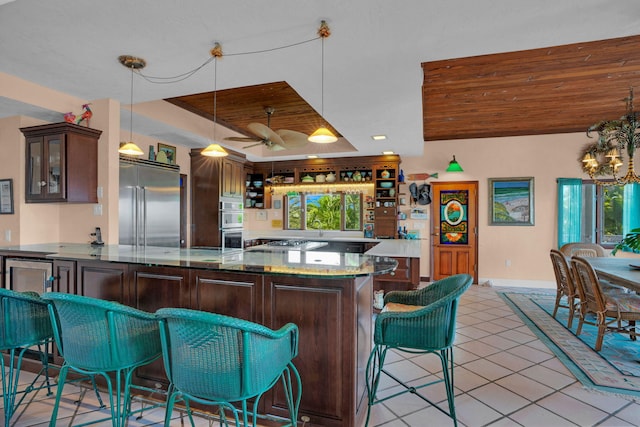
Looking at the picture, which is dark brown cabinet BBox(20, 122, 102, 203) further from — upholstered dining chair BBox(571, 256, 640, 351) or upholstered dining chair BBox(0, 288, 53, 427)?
upholstered dining chair BBox(571, 256, 640, 351)

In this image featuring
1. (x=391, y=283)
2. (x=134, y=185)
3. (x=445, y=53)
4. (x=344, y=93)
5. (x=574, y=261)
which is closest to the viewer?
(x=445, y=53)

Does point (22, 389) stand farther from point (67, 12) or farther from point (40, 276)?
point (67, 12)

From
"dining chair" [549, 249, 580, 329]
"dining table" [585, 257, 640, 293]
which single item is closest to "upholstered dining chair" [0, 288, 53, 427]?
"dining table" [585, 257, 640, 293]

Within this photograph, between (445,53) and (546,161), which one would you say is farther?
(546,161)

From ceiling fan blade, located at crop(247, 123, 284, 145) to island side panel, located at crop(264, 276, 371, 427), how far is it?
2.26 m

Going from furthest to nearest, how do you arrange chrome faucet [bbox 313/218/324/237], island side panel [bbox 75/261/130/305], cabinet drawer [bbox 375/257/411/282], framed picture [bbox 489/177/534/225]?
chrome faucet [bbox 313/218/324/237], framed picture [bbox 489/177/534/225], cabinet drawer [bbox 375/257/411/282], island side panel [bbox 75/261/130/305]

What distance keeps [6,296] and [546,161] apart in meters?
7.34

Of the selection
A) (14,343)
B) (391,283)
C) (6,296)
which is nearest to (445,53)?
(391,283)

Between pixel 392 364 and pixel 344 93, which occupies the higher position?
pixel 344 93

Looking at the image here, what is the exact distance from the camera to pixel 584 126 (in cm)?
582

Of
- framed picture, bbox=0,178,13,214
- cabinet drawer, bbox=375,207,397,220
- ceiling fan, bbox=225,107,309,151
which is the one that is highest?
ceiling fan, bbox=225,107,309,151

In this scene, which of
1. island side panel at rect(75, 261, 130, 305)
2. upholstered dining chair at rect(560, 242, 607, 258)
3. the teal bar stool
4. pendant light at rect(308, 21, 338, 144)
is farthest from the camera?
upholstered dining chair at rect(560, 242, 607, 258)

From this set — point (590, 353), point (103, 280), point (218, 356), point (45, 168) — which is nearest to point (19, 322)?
point (103, 280)

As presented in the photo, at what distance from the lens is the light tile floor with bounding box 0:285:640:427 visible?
215 cm
